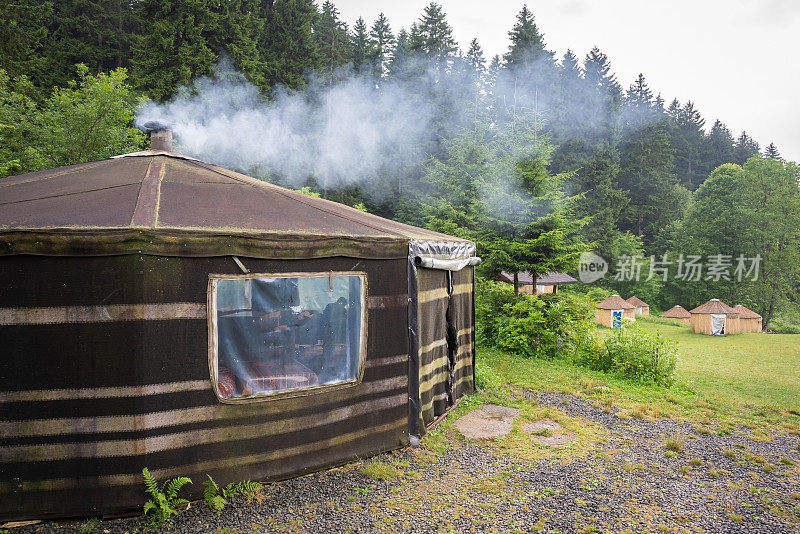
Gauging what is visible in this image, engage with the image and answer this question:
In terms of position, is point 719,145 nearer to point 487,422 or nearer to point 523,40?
point 523,40

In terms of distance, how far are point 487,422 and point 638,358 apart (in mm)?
3887

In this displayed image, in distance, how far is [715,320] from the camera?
2033cm

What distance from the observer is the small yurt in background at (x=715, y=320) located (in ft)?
66.5

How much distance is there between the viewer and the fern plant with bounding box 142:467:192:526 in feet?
10.2

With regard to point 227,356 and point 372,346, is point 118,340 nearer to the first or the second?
point 227,356

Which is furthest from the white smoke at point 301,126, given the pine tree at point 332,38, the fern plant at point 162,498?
the fern plant at point 162,498

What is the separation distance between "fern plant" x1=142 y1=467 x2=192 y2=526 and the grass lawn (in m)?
5.02

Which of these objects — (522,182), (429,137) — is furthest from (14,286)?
(429,137)

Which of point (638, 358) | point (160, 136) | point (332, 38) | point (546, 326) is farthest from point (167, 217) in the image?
point (332, 38)

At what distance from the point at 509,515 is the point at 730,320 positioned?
2184 centimetres

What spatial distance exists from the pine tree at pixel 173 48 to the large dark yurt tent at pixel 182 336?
11.1 m

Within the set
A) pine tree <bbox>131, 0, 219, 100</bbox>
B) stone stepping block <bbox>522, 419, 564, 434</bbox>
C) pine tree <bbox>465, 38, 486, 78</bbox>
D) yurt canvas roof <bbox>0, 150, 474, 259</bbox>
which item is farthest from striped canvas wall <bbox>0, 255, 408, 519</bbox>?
pine tree <bbox>465, 38, 486, 78</bbox>

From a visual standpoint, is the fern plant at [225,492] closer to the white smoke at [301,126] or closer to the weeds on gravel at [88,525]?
the weeds on gravel at [88,525]

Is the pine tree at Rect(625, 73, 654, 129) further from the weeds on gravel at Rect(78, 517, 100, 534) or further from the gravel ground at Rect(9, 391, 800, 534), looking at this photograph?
the weeds on gravel at Rect(78, 517, 100, 534)
